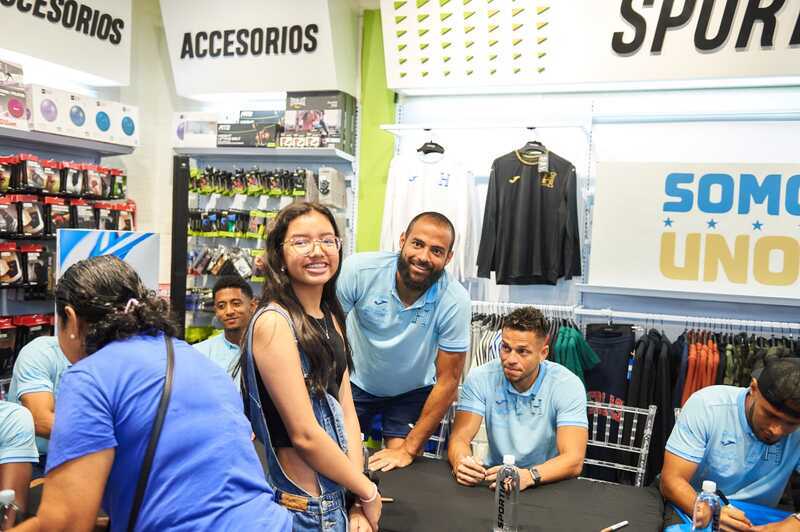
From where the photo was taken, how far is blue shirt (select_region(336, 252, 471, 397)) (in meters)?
3.10

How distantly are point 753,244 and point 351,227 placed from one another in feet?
9.65

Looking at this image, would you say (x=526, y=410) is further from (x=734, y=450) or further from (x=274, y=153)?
(x=274, y=153)

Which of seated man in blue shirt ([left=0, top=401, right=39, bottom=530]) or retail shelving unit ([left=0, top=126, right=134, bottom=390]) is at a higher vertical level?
retail shelving unit ([left=0, top=126, right=134, bottom=390])

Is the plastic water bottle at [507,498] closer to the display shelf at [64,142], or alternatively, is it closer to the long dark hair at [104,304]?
the long dark hair at [104,304]

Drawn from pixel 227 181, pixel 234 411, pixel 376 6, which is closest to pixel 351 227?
pixel 227 181

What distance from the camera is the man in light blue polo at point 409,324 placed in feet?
9.84

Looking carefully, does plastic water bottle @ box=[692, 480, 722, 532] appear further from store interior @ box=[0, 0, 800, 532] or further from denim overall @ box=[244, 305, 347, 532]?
denim overall @ box=[244, 305, 347, 532]

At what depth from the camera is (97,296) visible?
1.44 metres

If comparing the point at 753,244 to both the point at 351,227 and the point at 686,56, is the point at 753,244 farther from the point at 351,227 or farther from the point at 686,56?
the point at 351,227

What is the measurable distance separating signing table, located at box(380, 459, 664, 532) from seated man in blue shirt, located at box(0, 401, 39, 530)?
3.78ft

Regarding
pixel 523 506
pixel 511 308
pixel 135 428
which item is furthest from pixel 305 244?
pixel 511 308

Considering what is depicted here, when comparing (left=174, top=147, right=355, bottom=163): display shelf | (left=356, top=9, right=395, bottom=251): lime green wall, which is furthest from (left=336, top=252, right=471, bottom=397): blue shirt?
(left=356, top=9, right=395, bottom=251): lime green wall

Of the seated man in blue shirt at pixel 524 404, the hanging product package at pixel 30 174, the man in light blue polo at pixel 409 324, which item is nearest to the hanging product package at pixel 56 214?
the hanging product package at pixel 30 174

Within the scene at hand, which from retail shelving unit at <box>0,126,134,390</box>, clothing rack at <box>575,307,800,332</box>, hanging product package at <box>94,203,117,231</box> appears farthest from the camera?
hanging product package at <box>94,203,117,231</box>
